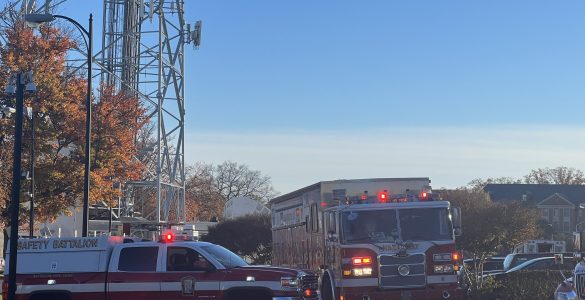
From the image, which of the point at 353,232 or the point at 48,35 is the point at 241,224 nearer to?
the point at 48,35

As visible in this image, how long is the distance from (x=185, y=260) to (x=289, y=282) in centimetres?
193

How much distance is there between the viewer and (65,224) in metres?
45.8

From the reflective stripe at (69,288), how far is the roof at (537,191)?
81.9 metres

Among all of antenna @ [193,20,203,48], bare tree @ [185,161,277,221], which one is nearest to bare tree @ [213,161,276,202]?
bare tree @ [185,161,277,221]

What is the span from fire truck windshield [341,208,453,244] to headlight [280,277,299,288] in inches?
96.3

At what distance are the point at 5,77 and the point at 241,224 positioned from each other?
27682 millimetres

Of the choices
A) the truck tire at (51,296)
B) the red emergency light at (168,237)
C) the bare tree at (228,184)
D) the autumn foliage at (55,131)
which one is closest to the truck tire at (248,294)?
the red emergency light at (168,237)

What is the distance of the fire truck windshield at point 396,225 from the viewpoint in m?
16.6

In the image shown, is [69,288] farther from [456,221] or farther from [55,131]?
[55,131]

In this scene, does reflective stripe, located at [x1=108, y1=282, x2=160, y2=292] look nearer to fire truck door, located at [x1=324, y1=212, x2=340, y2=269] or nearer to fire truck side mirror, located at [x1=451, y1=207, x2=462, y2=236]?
fire truck door, located at [x1=324, y1=212, x2=340, y2=269]

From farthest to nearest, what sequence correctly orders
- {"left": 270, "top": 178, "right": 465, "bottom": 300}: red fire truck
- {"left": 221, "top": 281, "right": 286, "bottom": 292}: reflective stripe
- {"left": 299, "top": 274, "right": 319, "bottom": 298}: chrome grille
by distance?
{"left": 270, "top": 178, "right": 465, "bottom": 300}: red fire truck, {"left": 299, "top": 274, "right": 319, "bottom": 298}: chrome grille, {"left": 221, "top": 281, "right": 286, "bottom": 292}: reflective stripe

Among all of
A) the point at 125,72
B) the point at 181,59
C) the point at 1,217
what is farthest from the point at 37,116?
the point at 125,72

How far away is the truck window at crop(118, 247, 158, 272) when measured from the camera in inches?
587

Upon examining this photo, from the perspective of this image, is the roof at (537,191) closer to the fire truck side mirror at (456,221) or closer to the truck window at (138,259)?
the fire truck side mirror at (456,221)
